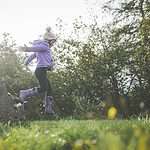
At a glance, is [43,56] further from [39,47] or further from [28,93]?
[28,93]

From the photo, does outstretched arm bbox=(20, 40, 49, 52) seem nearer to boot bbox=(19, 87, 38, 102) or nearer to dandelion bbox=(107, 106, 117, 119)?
boot bbox=(19, 87, 38, 102)

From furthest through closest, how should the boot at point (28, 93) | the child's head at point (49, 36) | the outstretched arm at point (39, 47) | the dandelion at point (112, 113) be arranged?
the dandelion at point (112, 113), the boot at point (28, 93), the child's head at point (49, 36), the outstretched arm at point (39, 47)

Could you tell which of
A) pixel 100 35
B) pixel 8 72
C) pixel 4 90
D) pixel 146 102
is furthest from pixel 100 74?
pixel 4 90

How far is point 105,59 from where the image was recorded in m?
25.7

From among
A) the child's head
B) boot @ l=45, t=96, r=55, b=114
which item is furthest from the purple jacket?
boot @ l=45, t=96, r=55, b=114

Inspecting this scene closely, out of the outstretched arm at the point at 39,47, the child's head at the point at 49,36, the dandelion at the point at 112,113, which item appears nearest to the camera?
Answer: the outstretched arm at the point at 39,47

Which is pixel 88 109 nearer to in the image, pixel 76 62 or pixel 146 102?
pixel 146 102

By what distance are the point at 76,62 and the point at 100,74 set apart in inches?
182

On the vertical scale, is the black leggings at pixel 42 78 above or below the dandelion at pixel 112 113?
above

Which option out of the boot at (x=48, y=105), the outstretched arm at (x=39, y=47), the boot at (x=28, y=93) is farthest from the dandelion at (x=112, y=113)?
the outstretched arm at (x=39, y=47)

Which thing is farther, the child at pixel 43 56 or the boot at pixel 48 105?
the boot at pixel 48 105

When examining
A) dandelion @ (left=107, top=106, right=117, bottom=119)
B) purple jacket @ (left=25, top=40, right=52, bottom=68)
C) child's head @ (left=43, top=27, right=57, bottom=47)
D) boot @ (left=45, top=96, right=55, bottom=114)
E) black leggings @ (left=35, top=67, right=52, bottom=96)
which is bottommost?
dandelion @ (left=107, top=106, right=117, bottom=119)

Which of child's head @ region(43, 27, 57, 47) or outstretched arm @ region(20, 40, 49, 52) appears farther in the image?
child's head @ region(43, 27, 57, 47)

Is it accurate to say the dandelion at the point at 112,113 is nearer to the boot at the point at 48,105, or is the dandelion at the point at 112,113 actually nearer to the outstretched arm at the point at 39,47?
the boot at the point at 48,105
